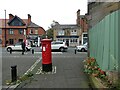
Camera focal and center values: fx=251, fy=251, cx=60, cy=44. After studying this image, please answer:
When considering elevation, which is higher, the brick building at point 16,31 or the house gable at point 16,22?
the house gable at point 16,22

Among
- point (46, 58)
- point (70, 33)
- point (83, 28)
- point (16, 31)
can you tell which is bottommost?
point (46, 58)

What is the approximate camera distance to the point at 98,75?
27.0 ft

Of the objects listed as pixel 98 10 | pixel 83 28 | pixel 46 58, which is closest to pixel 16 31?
pixel 83 28

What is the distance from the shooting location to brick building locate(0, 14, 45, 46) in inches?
2689

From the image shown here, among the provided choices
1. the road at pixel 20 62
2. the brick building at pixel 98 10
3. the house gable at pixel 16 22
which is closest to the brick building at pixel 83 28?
the house gable at pixel 16 22

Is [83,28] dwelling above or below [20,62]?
above

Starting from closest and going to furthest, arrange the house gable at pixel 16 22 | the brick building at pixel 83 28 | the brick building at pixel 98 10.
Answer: the brick building at pixel 98 10 → the brick building at pixel 83 28 → the house gable at pixel 16 22

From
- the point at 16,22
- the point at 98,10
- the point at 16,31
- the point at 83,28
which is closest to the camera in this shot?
the point at 98,10

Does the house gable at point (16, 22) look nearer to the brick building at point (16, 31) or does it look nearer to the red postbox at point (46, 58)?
the brick building at point (16, 31)

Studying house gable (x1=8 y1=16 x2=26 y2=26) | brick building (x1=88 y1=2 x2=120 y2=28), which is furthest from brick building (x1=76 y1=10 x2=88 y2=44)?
brick building (x1=88 y1=2 x2=120 y2=28)

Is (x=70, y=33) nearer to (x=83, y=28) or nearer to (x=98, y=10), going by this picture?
(x=83, y=28)

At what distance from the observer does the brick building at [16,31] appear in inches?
2689

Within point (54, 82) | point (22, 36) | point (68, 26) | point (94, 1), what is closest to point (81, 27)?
point (68, 26)

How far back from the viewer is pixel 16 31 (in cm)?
6900
